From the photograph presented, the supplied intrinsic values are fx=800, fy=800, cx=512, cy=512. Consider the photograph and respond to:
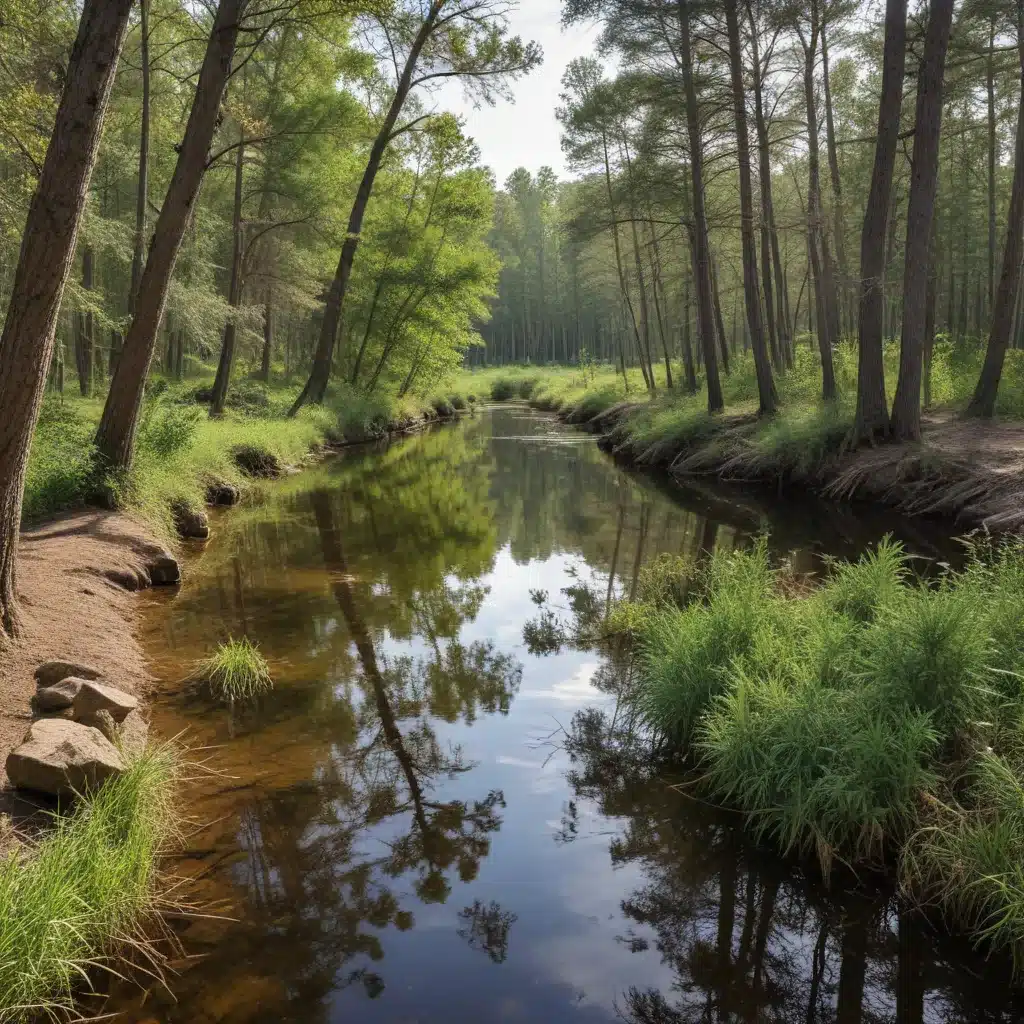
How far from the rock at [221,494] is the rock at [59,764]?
967 centimetres

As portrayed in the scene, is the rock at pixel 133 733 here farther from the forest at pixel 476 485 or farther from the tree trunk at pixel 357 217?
the tree trunk at pixel 357 217

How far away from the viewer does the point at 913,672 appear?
172 inches

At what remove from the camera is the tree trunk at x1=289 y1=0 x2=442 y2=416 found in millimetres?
18297

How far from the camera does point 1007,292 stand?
→ 14.5 metres

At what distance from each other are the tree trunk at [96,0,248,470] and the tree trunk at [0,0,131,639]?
4.35m

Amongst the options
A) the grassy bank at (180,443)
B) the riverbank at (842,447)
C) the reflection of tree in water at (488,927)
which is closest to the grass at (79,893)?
the reflection of tree in water at (488,927)

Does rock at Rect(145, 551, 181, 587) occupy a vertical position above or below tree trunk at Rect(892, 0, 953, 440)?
below

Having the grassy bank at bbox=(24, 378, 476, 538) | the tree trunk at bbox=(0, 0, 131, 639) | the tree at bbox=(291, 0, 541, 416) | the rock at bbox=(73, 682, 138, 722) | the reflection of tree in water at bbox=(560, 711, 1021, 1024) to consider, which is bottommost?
the reflection of tree in water at bbox=(560, 711, 1021, 1024)

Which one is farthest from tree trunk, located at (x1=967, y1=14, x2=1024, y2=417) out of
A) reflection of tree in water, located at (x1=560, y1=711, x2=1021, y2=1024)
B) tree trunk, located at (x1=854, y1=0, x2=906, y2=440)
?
reflection of tree in water, located at (x1=560, y1=711, x2=1021, y2=1024)

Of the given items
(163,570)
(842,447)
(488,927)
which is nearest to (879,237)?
(842,447)

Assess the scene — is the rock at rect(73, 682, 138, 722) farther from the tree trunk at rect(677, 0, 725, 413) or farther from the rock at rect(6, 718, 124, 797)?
the tree trunk at rect(677, 0, 725, 413)

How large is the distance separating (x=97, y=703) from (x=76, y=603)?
2.29 m

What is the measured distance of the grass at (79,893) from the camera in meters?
2.81

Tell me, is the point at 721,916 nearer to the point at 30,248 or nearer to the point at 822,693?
the point at 822,693
